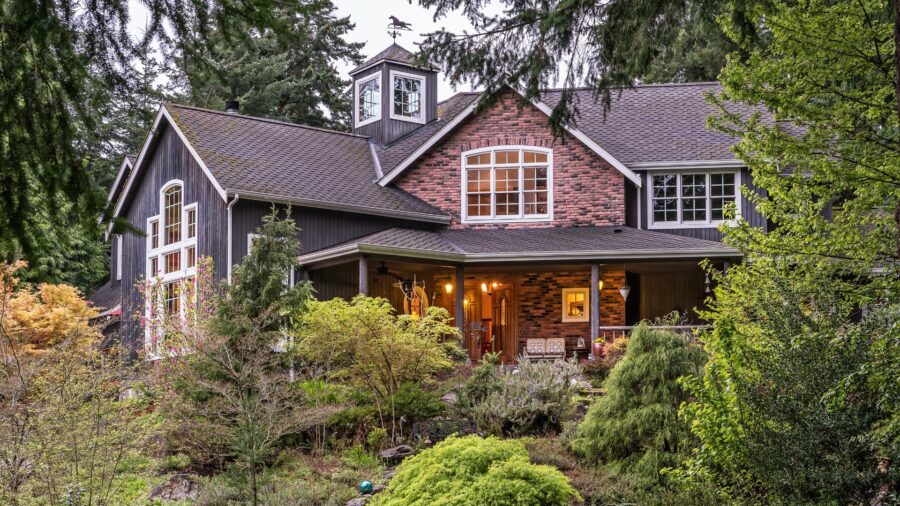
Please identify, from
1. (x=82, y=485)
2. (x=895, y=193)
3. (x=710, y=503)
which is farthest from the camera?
(x=82, y=485)

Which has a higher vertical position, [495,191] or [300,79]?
[300,79]

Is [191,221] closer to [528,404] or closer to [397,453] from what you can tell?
[397,453]

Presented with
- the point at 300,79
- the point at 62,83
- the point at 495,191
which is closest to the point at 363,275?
the point at 495,191

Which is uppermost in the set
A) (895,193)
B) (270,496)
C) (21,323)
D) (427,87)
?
(427,87)

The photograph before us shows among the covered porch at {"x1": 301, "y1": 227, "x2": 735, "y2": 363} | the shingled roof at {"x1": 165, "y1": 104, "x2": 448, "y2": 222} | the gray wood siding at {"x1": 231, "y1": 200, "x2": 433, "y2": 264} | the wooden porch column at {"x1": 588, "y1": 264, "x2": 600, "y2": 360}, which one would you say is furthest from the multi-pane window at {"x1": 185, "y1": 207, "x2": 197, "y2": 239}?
the wooden porch column at {"x1": 588, "y1": 264, "x2": 600, "y2": 360}

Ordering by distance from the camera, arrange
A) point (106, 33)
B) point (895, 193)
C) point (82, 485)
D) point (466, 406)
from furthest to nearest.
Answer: point (466, 406), point (82, 485), point (895, 193), point (106, 33)

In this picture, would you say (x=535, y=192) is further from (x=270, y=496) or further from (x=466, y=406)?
(x=270, y=496)

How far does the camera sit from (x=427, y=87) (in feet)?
84.1

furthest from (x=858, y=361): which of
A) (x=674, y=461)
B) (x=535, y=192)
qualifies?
(x=535, y=192)

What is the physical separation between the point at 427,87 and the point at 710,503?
1798 centimetres

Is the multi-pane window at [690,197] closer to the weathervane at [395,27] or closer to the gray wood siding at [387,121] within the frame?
the gray wood siding at [387,121]

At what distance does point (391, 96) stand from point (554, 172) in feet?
18.0

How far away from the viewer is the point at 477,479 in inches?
356

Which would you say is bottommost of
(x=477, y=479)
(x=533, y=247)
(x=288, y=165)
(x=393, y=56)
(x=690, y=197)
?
(x=477, y=479)
